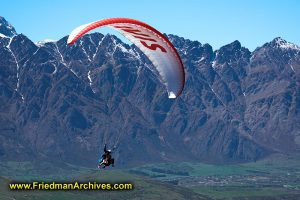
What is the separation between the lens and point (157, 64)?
68.2 m

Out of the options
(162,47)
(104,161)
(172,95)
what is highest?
(162,47)

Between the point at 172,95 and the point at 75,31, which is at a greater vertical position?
the point at 75,31

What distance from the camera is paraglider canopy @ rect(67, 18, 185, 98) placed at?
63812 millimetres

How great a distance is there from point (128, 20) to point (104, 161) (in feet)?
51.0

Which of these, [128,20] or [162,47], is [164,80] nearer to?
[162,47]

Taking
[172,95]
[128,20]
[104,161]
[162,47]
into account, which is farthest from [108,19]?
[104,161]

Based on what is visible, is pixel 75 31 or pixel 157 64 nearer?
pixel 75 31

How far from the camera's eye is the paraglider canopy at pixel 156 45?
6381cm

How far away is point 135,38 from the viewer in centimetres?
6656

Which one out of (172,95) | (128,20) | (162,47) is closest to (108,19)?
(128,20)

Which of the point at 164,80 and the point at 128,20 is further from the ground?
the point at 128,20

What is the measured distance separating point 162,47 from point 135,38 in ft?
10.5

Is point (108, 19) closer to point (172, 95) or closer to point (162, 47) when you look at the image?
point (162, 47)

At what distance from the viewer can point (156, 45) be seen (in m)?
66.6
